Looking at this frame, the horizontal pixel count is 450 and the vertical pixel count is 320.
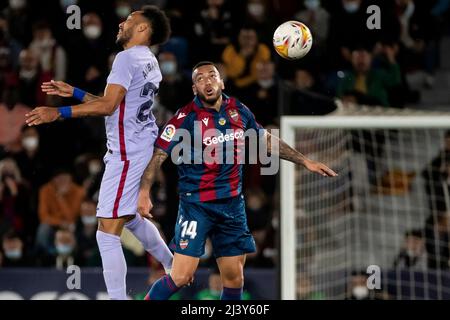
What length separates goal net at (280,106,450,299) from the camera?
10852mm

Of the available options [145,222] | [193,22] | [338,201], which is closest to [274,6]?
[193,22]

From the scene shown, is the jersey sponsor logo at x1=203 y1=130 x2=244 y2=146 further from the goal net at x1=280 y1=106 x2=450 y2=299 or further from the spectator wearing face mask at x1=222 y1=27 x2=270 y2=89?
the spectator wearing face mask at x1=222 y1=27 x2=270 y2=89

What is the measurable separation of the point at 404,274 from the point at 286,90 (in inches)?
78.1

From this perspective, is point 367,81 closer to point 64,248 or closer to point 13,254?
point 64,248

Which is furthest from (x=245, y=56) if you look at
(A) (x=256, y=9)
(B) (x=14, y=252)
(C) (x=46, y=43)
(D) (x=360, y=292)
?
Answer: (B) (x=14, y=252)

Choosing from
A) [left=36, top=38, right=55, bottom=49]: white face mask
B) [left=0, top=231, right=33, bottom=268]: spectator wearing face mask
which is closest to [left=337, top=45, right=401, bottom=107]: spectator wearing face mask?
[left=36, top=38, right=55, bottom=49]: white face mask

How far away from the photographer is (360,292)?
10.9m

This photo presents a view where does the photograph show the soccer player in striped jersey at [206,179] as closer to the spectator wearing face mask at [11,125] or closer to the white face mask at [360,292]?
the white face mask at [360,292]

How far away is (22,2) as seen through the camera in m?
13.6

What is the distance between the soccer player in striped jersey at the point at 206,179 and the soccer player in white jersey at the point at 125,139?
5.2 inches
